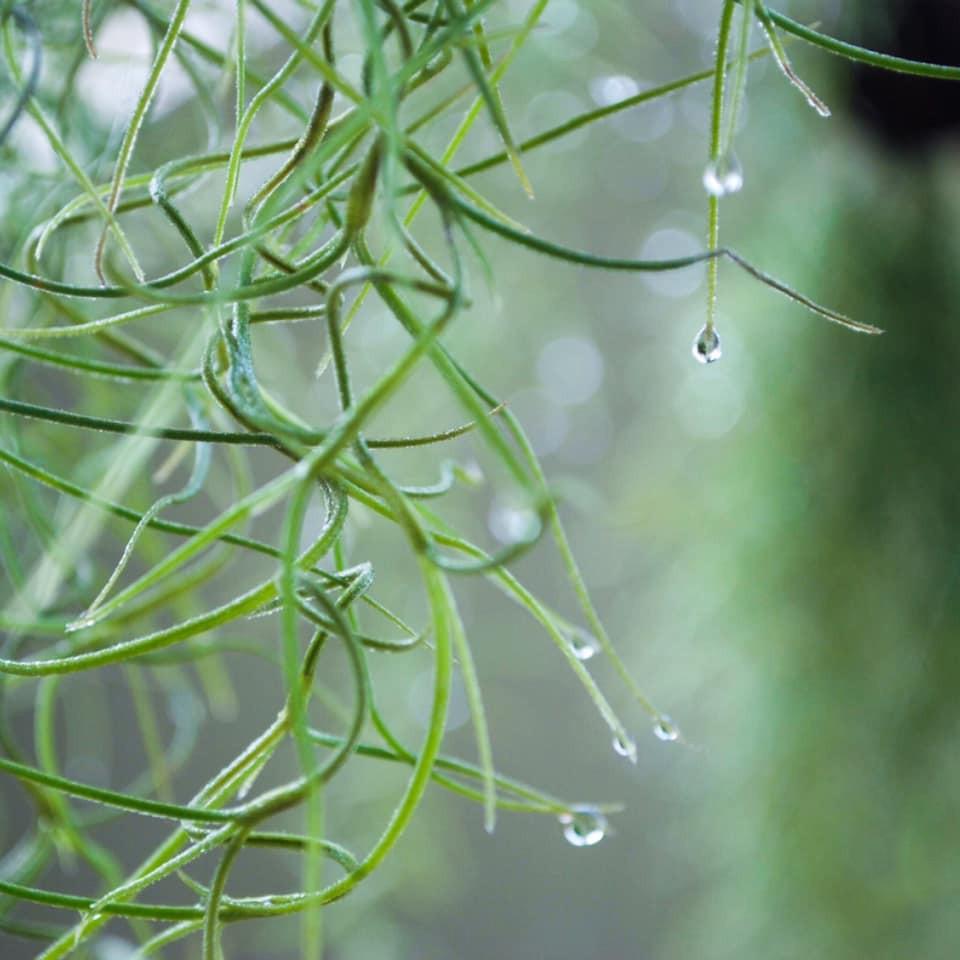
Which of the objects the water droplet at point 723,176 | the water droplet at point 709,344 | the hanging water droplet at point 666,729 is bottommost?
the hanging water droplet at point 666,729

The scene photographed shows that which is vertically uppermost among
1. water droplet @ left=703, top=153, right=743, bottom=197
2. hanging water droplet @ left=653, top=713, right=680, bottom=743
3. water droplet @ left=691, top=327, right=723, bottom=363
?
water droplet @ left=703, top=153, right=743, bottom=197

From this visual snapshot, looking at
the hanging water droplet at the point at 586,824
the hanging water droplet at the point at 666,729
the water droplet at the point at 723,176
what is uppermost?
the water droplet at the point at 723,176

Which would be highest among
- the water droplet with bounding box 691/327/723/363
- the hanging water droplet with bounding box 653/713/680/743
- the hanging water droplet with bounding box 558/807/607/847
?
the water droplet with bounding box 691/327/723/363

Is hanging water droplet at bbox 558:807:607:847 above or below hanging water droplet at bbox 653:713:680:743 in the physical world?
below

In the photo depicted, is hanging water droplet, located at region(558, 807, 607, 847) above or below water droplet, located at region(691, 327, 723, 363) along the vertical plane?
below

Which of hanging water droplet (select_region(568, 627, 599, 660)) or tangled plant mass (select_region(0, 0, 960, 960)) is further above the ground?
tangled plant mass (select_region(0, 0, 960, 960))

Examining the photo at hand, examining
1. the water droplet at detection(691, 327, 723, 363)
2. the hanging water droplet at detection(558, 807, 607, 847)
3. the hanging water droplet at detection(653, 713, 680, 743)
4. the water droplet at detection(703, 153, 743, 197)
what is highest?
the water droplet at detection(703, 153, 743, 197)

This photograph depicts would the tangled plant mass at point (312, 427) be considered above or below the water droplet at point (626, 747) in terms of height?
above

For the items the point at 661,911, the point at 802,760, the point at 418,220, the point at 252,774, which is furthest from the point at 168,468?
the point at 661,911

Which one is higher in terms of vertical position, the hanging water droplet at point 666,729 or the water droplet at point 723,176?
the water droplet at point 723,176
